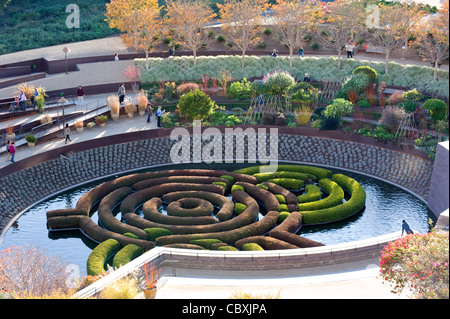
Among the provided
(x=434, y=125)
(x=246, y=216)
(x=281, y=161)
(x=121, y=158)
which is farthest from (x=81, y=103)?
(x=434, y=125)

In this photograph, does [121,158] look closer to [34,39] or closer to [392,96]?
[392,96]

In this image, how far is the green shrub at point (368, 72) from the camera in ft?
171

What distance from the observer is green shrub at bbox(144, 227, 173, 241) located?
34.2m

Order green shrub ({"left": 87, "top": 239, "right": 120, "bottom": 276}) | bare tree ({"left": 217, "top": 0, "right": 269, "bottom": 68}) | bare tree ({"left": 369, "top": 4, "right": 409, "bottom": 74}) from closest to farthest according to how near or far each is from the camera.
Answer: green shrub ({"left": 87, "top": 239, "right": 120, "bottom": 276}) < bare tree ({"left": 369, "top": 4, "right": 409, "bottom": 74}) < bare tree ({"left": 217, "top": 0, "right": 269, "bottom": 68})

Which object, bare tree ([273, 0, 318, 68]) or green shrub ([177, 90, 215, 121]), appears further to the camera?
bare tree ([273, 0, 318, 68])

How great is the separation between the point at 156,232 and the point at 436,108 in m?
22.2

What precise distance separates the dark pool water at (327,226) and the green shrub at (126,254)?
5.70 ft

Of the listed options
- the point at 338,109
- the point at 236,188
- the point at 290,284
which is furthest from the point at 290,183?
the point at 290,284

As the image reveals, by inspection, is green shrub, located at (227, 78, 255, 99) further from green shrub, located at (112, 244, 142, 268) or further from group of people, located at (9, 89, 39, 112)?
green shrub, located at (112, 244, 142, 268)

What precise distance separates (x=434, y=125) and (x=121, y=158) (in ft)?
69.0

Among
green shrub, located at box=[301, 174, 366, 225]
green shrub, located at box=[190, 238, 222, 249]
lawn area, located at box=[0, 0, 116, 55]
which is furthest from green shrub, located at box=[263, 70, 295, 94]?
lawn area, located at box=[0, 0, 116, 55]

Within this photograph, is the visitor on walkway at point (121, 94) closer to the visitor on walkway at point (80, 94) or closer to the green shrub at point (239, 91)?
the visitor on walkway at point (80, 94)

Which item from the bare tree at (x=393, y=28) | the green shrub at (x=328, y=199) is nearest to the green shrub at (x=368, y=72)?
the bare tree at (x=393, y=28)

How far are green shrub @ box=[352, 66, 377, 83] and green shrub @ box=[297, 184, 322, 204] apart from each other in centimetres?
1536
